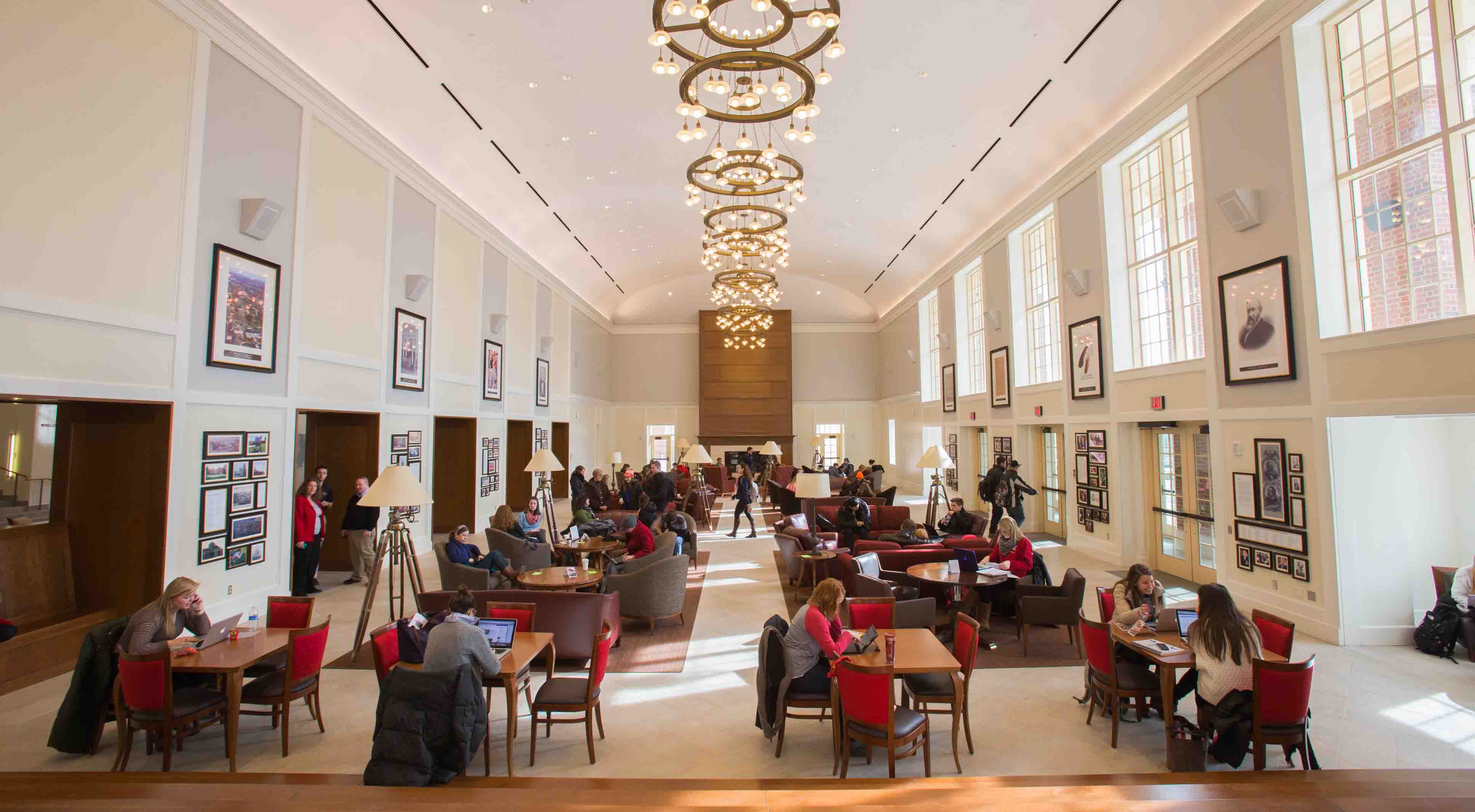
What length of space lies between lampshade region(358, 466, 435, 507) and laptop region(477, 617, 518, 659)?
1571 mm

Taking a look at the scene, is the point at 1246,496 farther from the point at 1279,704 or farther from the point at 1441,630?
the point at 1279,704

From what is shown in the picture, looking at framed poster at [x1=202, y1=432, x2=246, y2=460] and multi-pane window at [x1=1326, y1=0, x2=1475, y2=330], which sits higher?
multi-pane window at [x1=1326, y1=0, x2=1475, y2=330]

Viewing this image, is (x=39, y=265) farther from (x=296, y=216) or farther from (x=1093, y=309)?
(x=1093, y=309)

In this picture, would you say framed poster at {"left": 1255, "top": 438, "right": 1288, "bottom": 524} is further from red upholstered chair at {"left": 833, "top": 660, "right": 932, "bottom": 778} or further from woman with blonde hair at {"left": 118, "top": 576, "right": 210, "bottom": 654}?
woman with blonde hair at {"left": 118, "top": 576, "right": 210, "bottom": 654}

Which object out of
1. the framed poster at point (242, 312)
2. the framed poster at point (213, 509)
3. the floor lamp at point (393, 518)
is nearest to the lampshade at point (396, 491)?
the floor lamp at point (393, 518)

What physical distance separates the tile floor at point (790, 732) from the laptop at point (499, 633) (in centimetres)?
62

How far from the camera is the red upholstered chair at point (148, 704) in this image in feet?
12.0

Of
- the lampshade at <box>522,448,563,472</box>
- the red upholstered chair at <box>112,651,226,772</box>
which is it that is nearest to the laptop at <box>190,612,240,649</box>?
the red upholstered chair at <box>112,651,226,772</box>

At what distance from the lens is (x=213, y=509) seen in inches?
249

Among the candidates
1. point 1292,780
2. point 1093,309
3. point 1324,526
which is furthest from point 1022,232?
point 1292,780

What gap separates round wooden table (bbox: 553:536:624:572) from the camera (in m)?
7.96

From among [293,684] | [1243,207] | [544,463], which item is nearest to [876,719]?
[293,684]

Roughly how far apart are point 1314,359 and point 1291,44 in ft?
9.42

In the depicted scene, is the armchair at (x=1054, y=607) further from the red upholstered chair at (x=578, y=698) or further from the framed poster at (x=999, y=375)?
the framed poster at (x=999, y=375)
